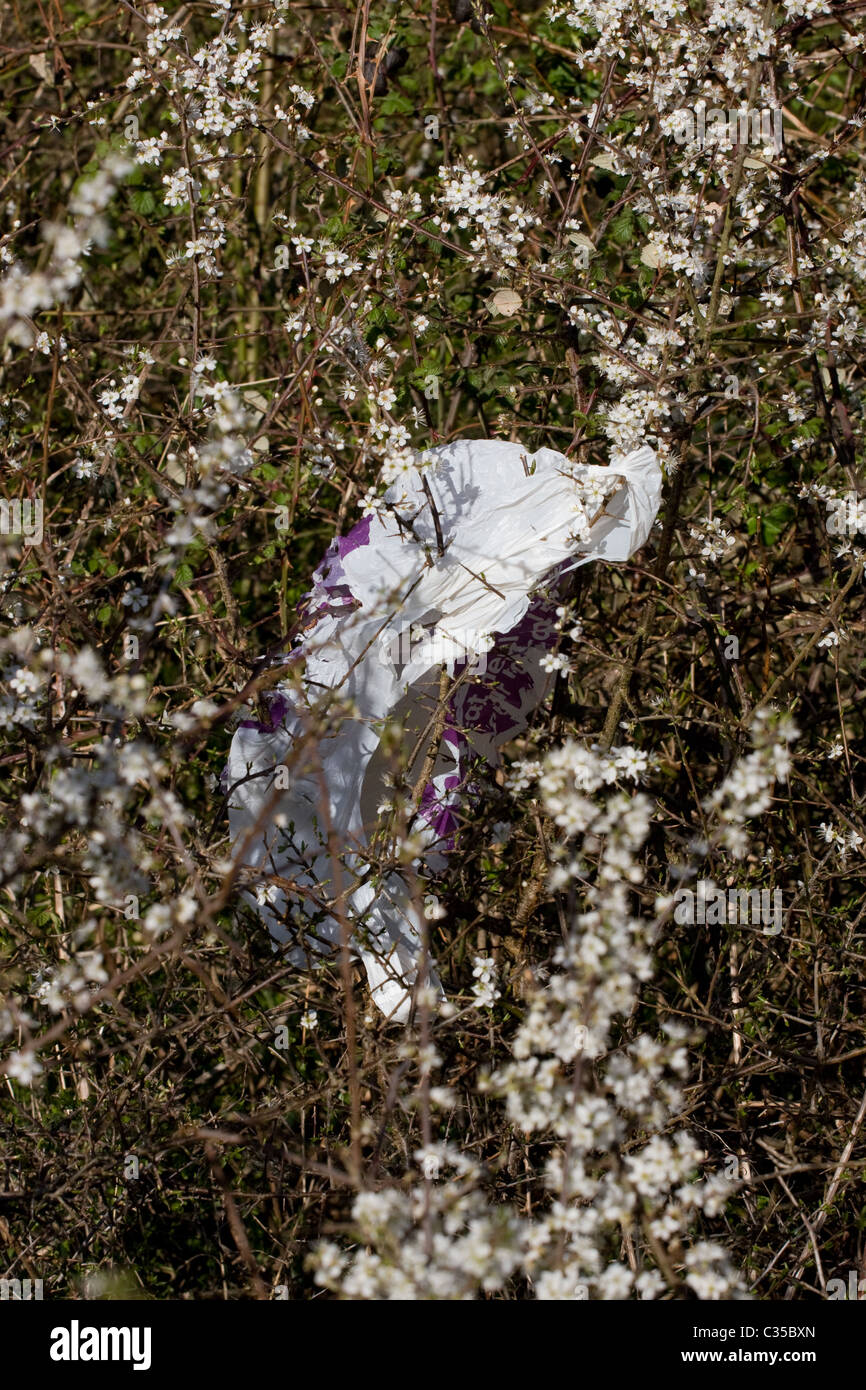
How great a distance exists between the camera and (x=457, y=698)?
2531 mm

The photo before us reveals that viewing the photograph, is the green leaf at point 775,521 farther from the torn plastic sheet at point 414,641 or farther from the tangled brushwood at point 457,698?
the torn plastic sheet at point 414,641

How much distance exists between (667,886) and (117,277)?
8.96 ft

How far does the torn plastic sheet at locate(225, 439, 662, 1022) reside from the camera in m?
2.27

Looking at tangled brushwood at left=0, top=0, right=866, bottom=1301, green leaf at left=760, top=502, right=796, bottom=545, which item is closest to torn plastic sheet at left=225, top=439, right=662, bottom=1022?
tangled brushwood at left=0, top=0, right=866, bottom=1301

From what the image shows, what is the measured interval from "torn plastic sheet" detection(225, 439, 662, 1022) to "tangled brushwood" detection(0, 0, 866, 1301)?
0.4 inches

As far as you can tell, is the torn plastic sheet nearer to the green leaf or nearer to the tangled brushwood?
the tangled brushwood

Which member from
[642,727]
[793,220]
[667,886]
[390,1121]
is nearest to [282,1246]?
[390,1121]


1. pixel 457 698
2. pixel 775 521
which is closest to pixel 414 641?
pixel 457 698

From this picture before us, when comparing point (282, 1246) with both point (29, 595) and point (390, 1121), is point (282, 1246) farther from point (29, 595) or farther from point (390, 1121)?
point (29, 595)

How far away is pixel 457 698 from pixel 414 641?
0.24 meters

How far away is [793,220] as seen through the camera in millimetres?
2461

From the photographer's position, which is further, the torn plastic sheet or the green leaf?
the green leaf

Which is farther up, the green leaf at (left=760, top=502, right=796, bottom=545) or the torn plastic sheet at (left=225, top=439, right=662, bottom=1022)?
the green leaf at (left=760, top=502, right=796, bottom=545)
